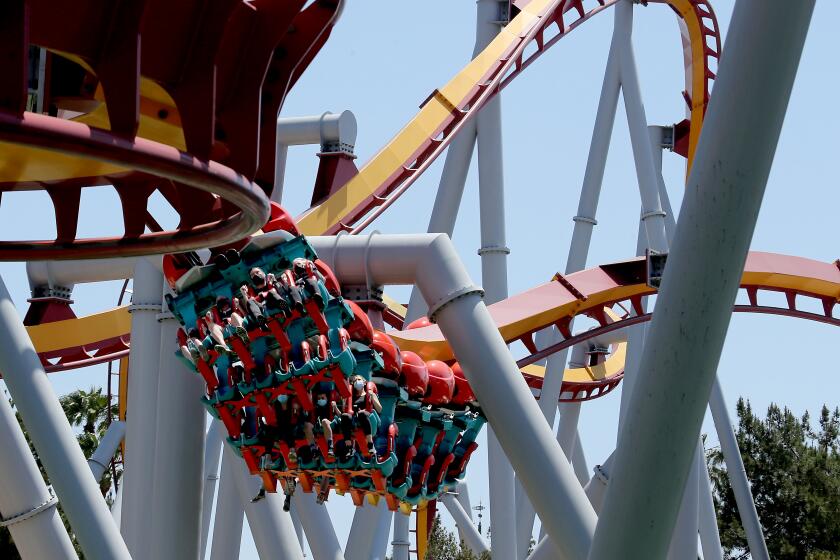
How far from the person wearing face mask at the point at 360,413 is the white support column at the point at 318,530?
1713 millimetres

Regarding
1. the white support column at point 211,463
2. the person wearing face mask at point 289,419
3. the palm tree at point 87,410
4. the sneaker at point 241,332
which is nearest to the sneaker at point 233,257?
the sneaker at point 241,332

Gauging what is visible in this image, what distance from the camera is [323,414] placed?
5.79m

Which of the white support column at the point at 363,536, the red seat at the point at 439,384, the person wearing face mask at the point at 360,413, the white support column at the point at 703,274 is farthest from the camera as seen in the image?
the white support column at the point at 363,536

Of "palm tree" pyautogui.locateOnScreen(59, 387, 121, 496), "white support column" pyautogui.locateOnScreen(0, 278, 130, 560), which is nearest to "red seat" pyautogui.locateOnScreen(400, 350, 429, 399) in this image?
"white support column" pyautogui.locateOnScreen(0, 278, 130, 560)

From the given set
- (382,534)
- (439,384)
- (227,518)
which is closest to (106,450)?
(382,534)

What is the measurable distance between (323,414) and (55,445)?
1125mm

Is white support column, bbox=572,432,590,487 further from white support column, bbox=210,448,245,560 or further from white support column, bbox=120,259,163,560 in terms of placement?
Answer: white support column, bbox=120,259,163,560

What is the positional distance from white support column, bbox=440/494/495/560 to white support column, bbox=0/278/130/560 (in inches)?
383

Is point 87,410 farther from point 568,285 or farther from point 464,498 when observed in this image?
point 568,285

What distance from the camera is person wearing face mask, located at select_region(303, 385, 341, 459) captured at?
5.75m

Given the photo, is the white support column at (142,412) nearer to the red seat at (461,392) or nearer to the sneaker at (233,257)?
the sneaker at (233,257)

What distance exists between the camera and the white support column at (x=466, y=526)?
1533 cm

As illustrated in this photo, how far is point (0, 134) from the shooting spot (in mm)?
3189

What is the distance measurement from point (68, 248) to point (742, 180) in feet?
7.17
